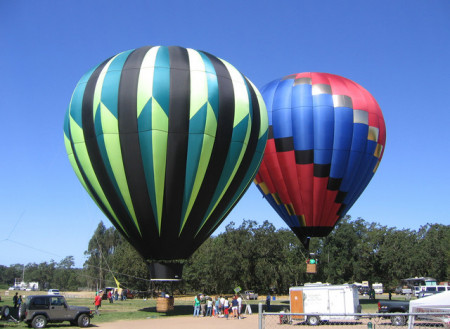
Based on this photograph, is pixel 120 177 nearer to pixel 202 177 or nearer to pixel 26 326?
pixel 202 177

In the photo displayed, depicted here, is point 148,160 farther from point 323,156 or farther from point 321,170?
point 321,170

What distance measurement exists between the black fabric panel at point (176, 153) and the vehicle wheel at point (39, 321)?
6.11 m

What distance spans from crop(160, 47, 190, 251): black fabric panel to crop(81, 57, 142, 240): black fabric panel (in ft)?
4.06

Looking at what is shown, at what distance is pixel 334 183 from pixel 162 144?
10.0 metres

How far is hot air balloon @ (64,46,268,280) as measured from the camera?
1325 cm

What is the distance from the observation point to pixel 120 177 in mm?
13445

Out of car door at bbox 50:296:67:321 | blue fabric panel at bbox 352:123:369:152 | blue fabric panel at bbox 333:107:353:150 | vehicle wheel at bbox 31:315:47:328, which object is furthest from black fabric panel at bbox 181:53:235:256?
blue fabric panel at bbox 352:123:369:152

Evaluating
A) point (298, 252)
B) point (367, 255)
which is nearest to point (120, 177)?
point (367, 255)

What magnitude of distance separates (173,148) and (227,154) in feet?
6.02

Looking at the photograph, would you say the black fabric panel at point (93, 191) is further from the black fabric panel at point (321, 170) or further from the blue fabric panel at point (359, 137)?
the blue fabric panel at point (359, 137)

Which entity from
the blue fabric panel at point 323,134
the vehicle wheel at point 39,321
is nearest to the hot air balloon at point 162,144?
the vehicle wheel at point 39,321

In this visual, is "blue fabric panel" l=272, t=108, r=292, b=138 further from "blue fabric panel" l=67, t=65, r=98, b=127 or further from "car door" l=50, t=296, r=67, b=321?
"car door" l=50, t=296, r=67, b=321

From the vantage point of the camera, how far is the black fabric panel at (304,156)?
1991cm

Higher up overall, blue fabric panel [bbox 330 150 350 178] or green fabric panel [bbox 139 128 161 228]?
blue fabric panel [bbox 330 150 350 178]
